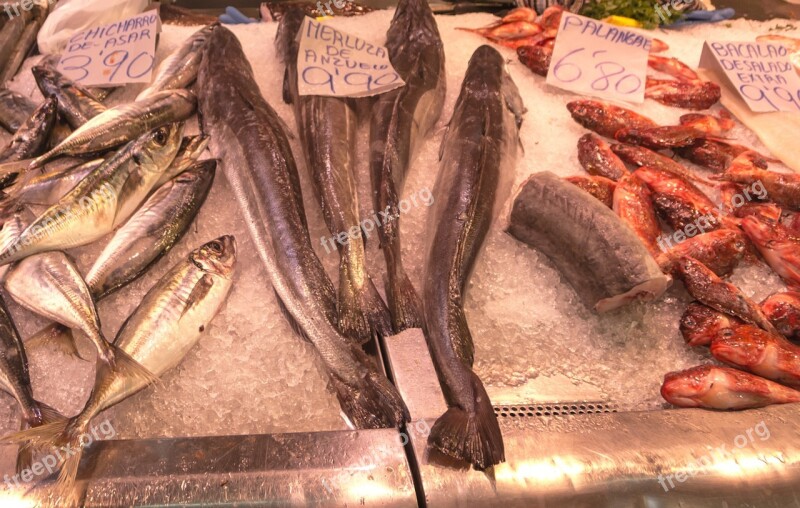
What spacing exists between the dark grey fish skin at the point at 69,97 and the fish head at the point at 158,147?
571 mm

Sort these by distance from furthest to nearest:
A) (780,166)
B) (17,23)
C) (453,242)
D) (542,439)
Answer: (17,23)
(780,166)
(453,242)
(542,439)

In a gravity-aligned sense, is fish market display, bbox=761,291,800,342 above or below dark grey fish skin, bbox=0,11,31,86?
below

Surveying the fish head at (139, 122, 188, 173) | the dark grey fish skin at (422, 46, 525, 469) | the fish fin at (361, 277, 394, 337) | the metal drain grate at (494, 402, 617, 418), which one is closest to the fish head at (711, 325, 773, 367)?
the metal drain grate at (494, 402, 617, 418)

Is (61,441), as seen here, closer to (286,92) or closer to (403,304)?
(403,304)

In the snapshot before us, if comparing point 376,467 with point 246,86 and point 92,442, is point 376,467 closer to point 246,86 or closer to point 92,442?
point 92,442

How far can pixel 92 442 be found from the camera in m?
1.51

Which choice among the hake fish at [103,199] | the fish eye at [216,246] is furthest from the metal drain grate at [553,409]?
the hake fish at [103,199]

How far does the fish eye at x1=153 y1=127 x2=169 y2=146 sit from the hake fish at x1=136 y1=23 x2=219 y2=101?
0.57 m

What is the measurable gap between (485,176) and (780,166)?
184cm

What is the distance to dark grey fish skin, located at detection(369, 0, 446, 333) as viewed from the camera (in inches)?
Result: 79.9

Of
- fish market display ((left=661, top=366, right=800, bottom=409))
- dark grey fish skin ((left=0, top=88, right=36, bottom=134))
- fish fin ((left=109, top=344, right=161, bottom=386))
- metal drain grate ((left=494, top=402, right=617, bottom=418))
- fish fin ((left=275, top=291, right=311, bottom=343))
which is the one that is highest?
dark grey fish skin ((left=0, top=88, right=36, bottom=134))

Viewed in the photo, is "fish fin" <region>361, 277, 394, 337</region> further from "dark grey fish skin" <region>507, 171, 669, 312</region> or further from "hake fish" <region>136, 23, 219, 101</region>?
"hake fish" <region>136, 23, 219, 101</region>

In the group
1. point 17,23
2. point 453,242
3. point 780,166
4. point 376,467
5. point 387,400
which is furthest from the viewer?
point 17,23

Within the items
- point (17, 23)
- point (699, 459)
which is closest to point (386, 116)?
point (699, 459)
